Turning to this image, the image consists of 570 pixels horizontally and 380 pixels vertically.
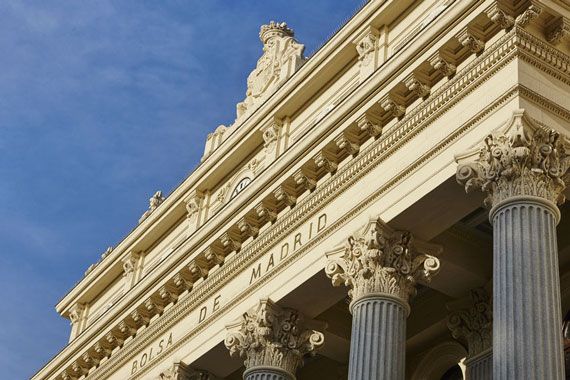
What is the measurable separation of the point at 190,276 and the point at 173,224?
5.41 meters

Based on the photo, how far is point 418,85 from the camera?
93.0 feet

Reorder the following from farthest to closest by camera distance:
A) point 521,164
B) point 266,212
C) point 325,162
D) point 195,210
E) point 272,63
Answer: point 272,63 → point 195,210 → point 266,212 → point 325,162 → point 521,164

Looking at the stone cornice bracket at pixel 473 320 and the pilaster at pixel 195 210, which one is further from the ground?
the pilaster at pixel 195 210

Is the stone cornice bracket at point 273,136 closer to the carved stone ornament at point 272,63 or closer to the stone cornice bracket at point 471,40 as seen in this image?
the carved stone ornament at point 272,63

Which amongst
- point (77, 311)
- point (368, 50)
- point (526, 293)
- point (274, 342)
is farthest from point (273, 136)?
point (77, 311)

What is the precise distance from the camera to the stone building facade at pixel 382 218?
82.0ft

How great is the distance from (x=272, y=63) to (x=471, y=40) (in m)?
14.1

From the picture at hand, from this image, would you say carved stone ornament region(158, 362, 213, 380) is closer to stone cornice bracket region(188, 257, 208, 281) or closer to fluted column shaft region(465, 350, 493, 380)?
stone cornice bracket region(188, 257, 208, 281)

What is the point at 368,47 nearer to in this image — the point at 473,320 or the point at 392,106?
the point at 392,106

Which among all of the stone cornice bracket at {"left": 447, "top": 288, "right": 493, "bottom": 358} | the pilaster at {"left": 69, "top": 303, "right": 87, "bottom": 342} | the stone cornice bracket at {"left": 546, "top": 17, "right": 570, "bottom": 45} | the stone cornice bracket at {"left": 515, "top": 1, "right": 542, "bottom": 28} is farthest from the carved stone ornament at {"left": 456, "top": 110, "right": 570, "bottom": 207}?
the pilaster at {"left": 69, "top": 303, "right": 87, "bottom": 342}

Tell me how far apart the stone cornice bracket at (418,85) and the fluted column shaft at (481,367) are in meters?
6.73

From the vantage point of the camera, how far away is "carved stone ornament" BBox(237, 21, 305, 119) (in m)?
39.2

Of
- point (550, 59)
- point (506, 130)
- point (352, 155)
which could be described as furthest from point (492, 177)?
point (352, 155)

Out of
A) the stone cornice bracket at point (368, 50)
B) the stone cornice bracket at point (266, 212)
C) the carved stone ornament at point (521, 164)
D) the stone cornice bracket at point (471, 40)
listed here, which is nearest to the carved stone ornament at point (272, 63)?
the stone cornice bracket at point (368, 50)
